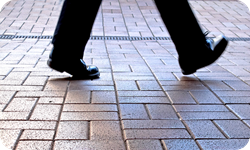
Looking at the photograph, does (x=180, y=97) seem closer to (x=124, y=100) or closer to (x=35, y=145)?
(x=124, y=100)

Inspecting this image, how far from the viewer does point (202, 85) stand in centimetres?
226

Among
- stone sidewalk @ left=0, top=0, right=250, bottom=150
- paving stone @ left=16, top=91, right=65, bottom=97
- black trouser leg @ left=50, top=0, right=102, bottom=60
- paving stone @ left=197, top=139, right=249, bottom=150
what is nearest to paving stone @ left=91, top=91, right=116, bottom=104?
stone sidewalk @ left=0, top=0, right=250, bottom=150

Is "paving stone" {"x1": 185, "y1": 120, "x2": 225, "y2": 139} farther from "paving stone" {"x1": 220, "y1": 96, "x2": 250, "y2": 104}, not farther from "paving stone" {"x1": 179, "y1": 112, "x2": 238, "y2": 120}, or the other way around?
"paving stone" {"x1": 220, "y1": 96, "x2": 250, "y2": 104}

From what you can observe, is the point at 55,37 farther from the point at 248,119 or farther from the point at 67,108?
the point at 248,119

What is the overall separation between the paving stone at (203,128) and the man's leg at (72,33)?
94cm

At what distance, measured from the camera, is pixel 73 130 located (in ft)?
5.04

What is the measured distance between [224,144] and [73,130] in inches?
30.3

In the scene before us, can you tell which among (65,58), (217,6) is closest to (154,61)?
(65,58)

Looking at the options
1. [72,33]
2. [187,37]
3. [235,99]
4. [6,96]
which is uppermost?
[72,33]

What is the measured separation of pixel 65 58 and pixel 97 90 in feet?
1.07

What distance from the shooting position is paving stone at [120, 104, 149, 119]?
1.71 m

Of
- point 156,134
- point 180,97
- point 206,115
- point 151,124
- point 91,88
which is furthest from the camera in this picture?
point 91,88

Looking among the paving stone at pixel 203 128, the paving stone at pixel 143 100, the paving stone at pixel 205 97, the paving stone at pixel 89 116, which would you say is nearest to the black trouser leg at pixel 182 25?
the paving stone at pixel 205 97

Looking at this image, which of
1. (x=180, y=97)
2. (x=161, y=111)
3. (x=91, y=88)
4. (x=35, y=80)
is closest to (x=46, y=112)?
(x=91, y=88)
